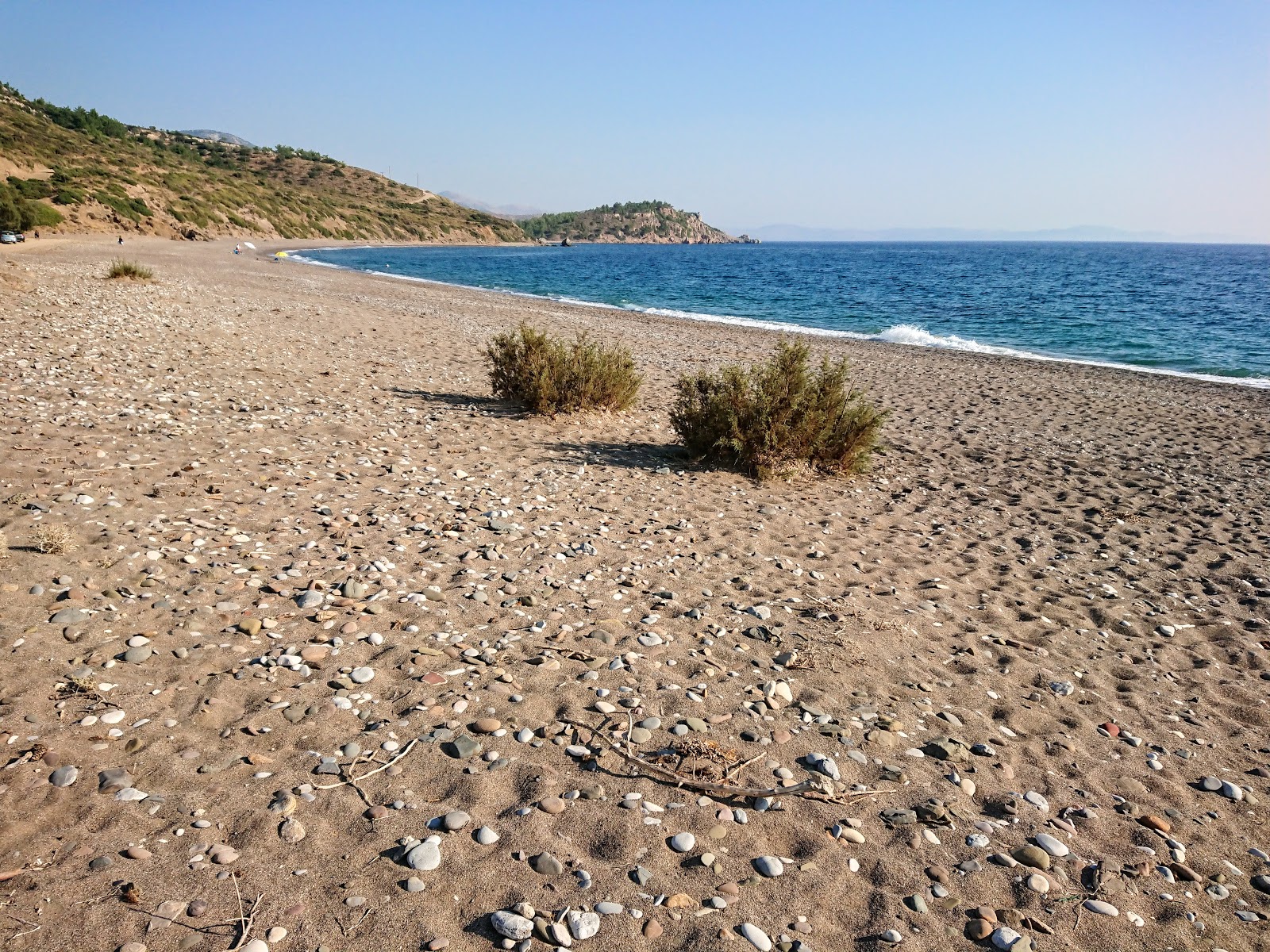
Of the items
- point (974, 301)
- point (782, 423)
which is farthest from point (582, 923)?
point (974, 301)

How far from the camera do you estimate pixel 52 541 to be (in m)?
5.40

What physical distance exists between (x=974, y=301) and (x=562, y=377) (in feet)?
127

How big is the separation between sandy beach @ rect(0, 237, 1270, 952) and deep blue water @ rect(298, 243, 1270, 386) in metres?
19.0

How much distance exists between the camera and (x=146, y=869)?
9.83 feet

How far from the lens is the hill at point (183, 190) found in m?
58.9

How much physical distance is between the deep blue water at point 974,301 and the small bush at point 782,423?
1753 centimetres

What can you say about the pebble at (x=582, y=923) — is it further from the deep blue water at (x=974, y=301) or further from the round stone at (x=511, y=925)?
the deep blue water at (x=974, y=301)

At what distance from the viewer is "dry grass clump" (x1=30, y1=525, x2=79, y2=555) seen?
539 centimetres

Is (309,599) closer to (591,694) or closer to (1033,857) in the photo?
(591,694)

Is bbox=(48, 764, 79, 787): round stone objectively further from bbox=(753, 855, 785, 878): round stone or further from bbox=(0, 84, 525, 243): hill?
bbox=(0, 84, 525, 243): hill

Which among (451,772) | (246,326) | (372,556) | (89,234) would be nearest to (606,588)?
(372,556)

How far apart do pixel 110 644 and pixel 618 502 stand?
496 cm

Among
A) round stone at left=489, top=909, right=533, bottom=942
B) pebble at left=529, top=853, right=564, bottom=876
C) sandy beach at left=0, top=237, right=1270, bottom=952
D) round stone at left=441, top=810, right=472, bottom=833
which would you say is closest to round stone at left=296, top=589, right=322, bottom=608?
sandy beach at left=0, top=237, right=1270, bottom=952

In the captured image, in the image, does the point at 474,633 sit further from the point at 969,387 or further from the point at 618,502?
the point at 969,387
